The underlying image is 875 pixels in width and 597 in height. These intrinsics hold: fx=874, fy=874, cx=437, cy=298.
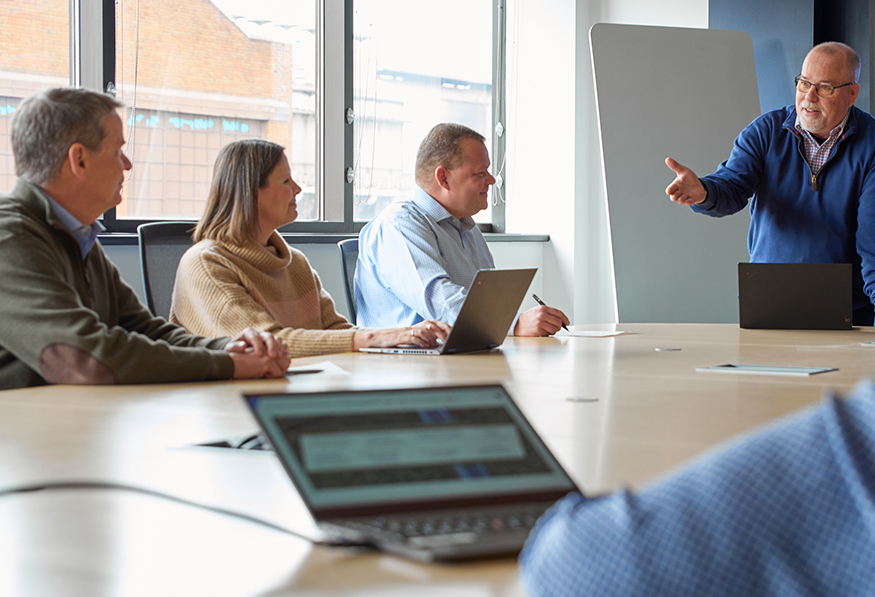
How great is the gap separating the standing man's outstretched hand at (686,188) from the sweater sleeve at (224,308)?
1.50 metres

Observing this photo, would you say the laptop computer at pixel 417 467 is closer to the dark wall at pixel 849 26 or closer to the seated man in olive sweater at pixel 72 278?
the seated man in olive sweater at pixel 72 278

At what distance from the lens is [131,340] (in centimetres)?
158

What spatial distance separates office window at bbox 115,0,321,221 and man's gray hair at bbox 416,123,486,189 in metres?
1.58

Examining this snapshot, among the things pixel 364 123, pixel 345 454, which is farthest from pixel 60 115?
pixel 364 123

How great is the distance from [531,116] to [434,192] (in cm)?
285

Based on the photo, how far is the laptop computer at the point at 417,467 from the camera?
2.23 feet

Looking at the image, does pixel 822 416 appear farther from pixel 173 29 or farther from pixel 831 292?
pixel 173 29

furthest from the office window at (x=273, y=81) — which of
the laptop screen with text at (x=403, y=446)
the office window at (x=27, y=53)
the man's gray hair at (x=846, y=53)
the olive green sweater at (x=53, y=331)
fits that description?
the laptop screen with text at (x=403, y=446)

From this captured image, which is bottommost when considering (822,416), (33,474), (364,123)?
(33,474)

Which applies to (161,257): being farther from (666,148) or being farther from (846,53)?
(666,148)

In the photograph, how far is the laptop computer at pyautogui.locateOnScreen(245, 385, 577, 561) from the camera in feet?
2.23

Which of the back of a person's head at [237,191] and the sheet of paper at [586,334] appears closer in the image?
the back of a person's head at [237,191]

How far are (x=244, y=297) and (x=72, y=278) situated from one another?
476mm

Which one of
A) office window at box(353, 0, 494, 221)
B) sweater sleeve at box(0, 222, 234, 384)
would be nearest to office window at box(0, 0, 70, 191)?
office window at box(353, 0, 494, 221)
